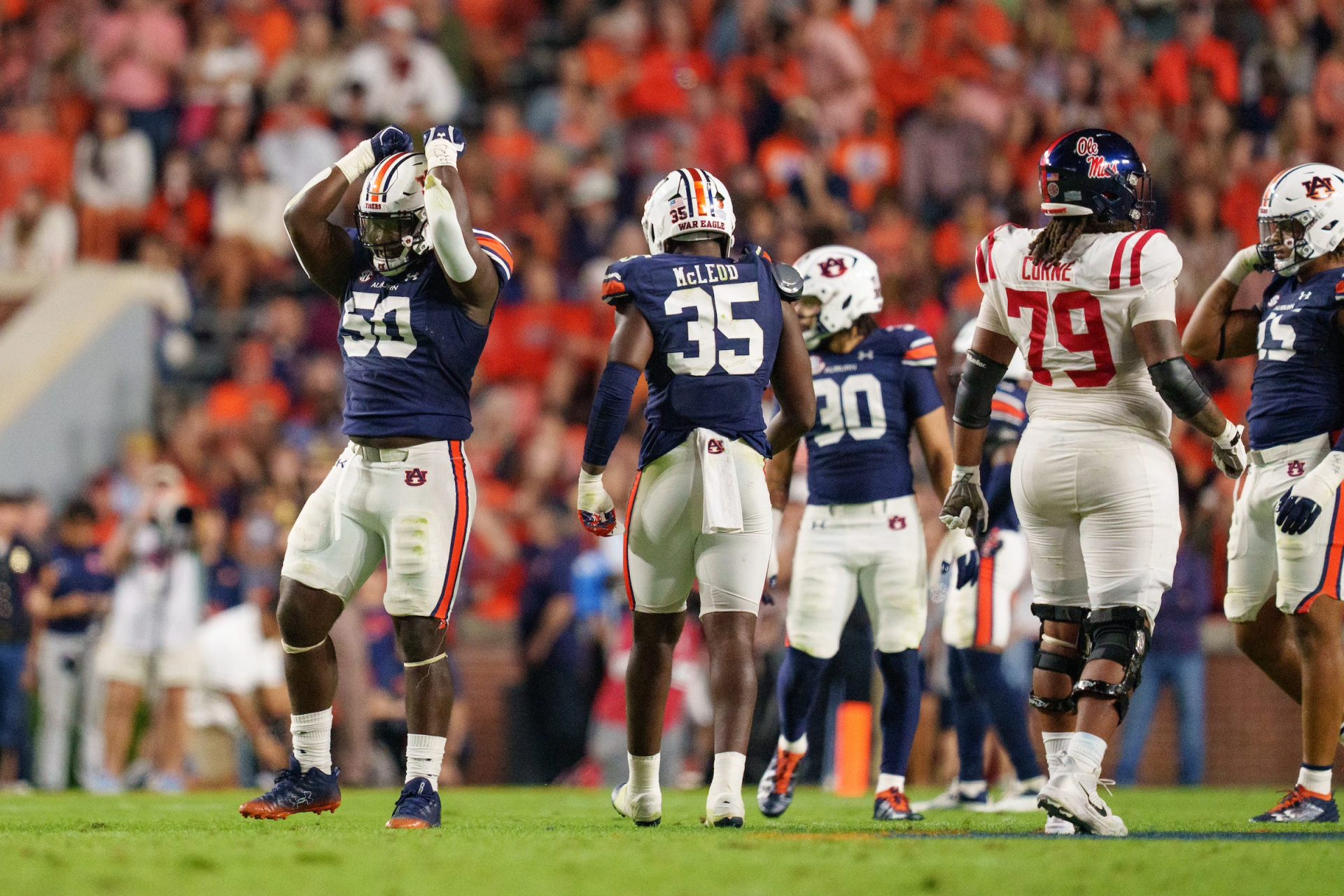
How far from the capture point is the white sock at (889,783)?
800cm

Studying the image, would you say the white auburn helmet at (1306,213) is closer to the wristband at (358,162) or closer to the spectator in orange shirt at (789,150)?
the wristband at (358,162)

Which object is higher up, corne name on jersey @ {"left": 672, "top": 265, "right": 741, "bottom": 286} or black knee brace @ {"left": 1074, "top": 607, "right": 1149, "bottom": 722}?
corne name on jersey @ {"left": 672, "top": 265, "right": 741, "bottom": 286}

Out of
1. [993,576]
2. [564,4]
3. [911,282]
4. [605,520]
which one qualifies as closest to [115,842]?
[605,520]

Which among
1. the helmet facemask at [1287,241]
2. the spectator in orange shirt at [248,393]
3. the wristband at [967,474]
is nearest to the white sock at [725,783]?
the wristband at [967,474]

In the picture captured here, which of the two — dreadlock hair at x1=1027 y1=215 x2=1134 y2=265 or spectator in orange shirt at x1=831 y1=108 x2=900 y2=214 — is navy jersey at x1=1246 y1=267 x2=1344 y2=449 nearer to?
dreadlock hair at x1=1027 y1=215 x2=1134 y2=265

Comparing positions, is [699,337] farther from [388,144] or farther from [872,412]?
[872,412]

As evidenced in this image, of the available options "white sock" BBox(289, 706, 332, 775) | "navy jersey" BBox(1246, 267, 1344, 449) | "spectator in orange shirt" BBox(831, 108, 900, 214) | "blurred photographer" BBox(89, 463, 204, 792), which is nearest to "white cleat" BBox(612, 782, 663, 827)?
"white sock" BBox(289, 706, 332, 775)

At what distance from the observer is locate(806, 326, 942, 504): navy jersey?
8.45 meters

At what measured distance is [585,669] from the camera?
44.2ft

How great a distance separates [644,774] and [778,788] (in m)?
1.40

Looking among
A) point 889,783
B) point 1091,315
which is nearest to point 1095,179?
point 1091,315

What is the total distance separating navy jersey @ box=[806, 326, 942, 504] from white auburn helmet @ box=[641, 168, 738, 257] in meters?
1.54

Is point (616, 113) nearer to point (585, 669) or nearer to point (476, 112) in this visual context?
point (476, 112)

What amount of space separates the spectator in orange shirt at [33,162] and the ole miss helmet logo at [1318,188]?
12586 millimetres
